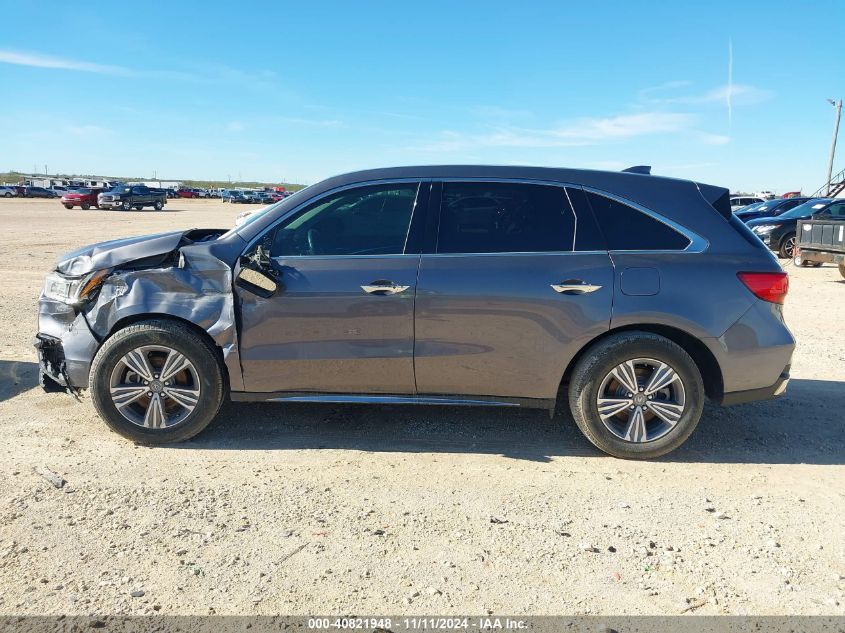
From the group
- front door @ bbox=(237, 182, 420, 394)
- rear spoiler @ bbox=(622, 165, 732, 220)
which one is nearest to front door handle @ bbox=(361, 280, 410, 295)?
front door @ bbox=(237, 182, 420, 394)

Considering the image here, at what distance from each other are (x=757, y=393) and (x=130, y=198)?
47561mm

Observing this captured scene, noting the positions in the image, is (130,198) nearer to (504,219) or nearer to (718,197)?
(504,219)

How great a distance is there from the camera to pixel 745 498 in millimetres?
3674

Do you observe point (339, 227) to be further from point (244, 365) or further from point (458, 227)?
point (244, 365)

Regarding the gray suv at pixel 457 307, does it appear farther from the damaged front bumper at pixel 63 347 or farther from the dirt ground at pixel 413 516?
the dirt ground at pixel 413 516

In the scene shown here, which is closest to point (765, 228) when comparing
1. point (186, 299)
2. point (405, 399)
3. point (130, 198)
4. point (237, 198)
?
point (405, 399)

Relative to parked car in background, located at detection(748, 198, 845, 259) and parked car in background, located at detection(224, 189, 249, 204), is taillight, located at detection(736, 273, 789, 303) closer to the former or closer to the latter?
parked car in background, located at detection(748, 198, 845, 259)

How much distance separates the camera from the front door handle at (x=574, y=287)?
157 inches

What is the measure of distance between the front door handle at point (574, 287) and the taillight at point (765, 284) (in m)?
0.95

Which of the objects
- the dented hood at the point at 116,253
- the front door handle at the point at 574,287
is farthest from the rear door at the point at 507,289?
the dented hood at the point at 116,253

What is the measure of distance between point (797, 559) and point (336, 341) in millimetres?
2752

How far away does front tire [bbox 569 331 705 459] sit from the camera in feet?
13.2

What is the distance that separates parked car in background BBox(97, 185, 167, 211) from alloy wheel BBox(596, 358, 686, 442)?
46554 millimetres

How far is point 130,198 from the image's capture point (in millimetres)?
44969
